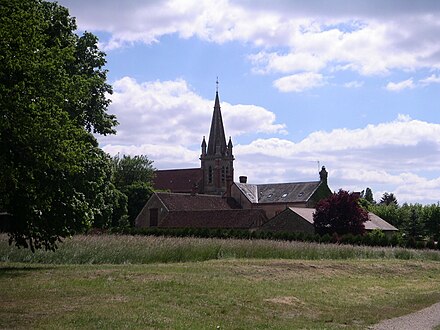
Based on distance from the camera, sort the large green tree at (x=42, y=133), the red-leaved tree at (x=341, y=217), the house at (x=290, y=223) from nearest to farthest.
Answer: the large green tree at (x=42, y=133) < the red-leaved tree at (x=341, y=217) < the house at (x=290, y=223)

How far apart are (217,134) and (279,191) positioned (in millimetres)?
24282

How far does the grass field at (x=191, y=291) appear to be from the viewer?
1295 cm

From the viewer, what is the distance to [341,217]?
61.4 m

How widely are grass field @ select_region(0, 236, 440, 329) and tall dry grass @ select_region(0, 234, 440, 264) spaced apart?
0.19 ft

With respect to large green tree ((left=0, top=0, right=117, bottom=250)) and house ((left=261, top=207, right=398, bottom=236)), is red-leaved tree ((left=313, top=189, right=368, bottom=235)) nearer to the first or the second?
house ((left=261, top=207, right=398, bottom=236))

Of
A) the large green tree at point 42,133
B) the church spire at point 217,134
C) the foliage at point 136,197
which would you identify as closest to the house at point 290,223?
the foliage at point 136,197

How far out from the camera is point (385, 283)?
974 inches

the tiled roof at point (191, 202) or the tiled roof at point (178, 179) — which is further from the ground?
the tiled roof at point (178, 179)

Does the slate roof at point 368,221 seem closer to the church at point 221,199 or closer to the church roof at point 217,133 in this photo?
the church at point 221,199

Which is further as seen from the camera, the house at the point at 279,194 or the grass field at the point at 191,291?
the house at the point at 279,194

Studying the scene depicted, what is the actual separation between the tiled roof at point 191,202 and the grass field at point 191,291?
49733mm

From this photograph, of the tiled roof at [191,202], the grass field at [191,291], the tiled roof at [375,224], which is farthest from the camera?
the tiled roof at [191,202]

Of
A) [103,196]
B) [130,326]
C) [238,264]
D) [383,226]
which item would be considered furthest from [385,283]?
[383,226]

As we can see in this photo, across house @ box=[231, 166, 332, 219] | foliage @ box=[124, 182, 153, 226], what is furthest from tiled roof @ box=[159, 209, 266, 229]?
house @ box=[231, 166, 332, 219]
